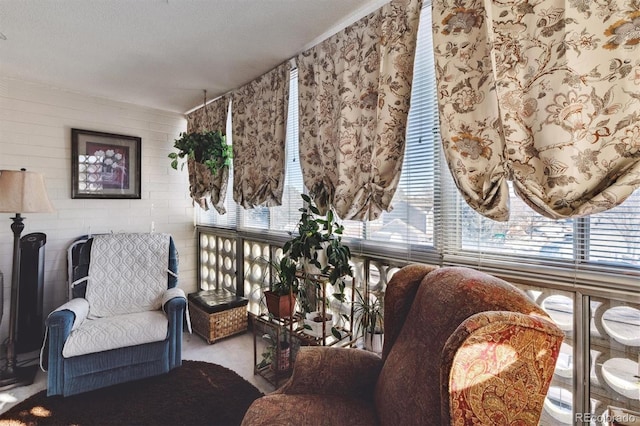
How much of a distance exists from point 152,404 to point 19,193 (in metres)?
1.84

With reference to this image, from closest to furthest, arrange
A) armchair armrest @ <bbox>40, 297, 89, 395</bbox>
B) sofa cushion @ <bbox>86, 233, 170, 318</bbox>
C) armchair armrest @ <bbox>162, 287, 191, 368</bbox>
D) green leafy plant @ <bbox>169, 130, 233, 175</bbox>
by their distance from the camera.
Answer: armchair armrest @ <bbox>40, 297, 89, 395</bbox>, armchair armrest @ <bbox>162, 287, 191, 368</bbox>, sofa cushion @ <bbox>86, 233, 170, 318</bbox>, green leafy plant @ <bbox>169, 130, 233, 175</bbox>

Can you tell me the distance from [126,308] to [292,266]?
160 cm

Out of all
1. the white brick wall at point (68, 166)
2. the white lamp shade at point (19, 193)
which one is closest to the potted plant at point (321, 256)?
the white lamp shade at point (19, 193)

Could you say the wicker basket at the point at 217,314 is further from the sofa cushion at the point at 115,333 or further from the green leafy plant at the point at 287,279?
the green leafy plant at the point at 287,279

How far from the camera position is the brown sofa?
0.84 meters

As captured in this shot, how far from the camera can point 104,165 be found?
3.42 m

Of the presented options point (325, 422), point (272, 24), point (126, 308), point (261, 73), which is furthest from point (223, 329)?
point (272, 24)

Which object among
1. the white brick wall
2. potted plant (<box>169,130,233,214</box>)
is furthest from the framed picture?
potted plant (<box>169,130,233,214</box>)

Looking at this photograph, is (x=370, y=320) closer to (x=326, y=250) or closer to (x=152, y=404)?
(x=326, y=250)

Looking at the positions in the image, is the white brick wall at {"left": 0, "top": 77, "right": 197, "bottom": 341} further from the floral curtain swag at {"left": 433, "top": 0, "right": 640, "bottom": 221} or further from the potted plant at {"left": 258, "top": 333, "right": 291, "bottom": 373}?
the floral curtain swag at {"left": 433, "top": 0, "right": 640, "bottom": 221}

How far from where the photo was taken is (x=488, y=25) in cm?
135

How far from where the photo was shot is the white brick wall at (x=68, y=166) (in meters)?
2.94

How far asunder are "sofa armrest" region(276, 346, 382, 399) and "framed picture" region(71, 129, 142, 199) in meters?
3.18

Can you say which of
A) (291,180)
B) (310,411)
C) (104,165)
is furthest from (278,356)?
(104,165)
